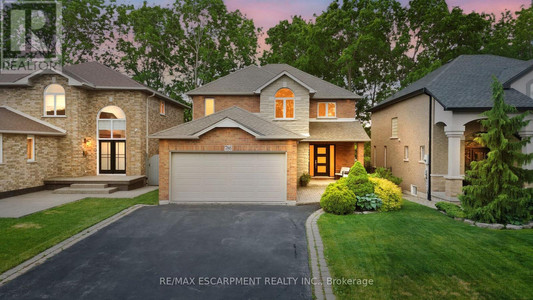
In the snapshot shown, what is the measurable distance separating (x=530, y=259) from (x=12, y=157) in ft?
68.0

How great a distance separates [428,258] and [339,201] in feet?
14.2

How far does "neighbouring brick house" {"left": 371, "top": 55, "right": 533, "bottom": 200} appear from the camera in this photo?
12.4m

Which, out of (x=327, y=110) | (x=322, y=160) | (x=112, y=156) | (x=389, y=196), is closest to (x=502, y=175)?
(x=389, y=196)

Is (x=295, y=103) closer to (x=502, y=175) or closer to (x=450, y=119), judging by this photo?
(x=450, y=119)

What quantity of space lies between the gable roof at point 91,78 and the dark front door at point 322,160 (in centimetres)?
1233

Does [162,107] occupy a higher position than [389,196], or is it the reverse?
[162,107]

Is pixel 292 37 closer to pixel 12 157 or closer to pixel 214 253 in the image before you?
pixel 12 157

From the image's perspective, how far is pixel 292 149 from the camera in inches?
488

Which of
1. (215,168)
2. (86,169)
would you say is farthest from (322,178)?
(86,169)

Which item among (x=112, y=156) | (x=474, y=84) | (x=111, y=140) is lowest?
(x=112, y=156)

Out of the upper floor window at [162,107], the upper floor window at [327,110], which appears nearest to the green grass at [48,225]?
the upper floor window at [162,107]

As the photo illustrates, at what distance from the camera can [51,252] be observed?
6844mm

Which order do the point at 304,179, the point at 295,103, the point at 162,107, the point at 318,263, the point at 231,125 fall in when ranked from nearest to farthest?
the point at 318,263
the point at 231,125
the point at 295,103
the point at 304,179
the point at 162,107

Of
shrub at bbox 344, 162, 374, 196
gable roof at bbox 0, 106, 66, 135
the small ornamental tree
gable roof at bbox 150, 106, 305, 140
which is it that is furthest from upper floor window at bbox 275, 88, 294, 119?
gable roof at bbox 0, 106, 66, 135
